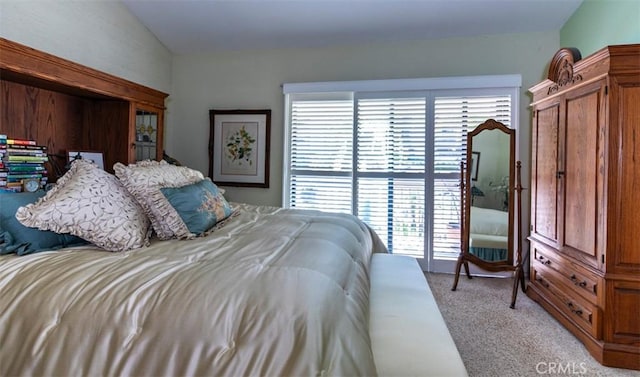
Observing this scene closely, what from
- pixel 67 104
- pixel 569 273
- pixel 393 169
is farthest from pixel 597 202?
pixel 67 104

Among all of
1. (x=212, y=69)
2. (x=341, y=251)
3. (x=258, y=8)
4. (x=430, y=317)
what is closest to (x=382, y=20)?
(x=258, y=8)

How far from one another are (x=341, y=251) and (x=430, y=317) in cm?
48

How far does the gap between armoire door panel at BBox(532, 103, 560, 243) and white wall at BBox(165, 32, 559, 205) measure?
62 cm

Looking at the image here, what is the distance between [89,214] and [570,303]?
289 cm

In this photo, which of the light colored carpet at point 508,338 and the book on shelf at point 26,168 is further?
the book on shelf at point 26,168

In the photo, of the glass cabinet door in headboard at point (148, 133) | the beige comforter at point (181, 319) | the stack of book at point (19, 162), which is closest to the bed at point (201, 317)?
the beige comforter at point (181, 319)

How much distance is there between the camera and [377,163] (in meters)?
3.51

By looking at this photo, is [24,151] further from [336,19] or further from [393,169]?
A: [393,169]

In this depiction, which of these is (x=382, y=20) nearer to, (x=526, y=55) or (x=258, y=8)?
(x=258, y=8)

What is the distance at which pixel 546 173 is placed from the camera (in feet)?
8.41

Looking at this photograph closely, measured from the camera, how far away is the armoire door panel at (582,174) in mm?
1991

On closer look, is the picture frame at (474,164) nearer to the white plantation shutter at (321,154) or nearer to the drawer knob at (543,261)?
the drawer knob at (543,261)

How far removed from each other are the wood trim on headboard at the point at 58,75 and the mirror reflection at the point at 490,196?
3210 mm

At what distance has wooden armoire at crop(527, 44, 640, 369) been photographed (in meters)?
1.85
